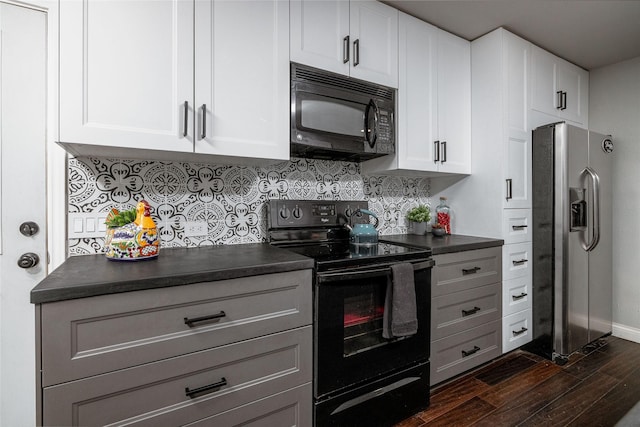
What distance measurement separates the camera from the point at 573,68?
281cm

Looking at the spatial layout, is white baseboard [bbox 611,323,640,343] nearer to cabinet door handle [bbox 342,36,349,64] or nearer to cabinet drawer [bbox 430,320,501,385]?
cabinet drawer [bbox 430,320,501,385]

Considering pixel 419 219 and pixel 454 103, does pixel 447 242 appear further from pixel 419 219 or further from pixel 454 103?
pixel 454 103

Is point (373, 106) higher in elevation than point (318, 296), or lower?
higher

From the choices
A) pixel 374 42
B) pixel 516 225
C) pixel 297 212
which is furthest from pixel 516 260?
pixel 374 42

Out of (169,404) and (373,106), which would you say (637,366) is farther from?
(169,404)

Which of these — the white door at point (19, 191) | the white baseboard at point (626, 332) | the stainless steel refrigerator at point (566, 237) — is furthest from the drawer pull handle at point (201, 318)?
the white baseboard at point (626, 332)

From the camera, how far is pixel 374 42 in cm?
194

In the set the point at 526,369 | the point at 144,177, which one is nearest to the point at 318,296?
the point at 144,177

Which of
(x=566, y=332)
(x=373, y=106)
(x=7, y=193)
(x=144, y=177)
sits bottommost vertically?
(x=566, y=332)

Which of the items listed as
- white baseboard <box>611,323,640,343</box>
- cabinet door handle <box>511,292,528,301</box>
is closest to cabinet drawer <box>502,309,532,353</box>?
cabinet door handle <box>511,292,528,301</box>

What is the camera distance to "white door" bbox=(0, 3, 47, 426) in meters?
1.35

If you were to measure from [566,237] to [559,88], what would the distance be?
1.35 metres

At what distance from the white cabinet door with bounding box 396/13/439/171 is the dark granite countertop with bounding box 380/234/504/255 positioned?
51 cm

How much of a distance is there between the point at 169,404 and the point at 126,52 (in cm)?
140
